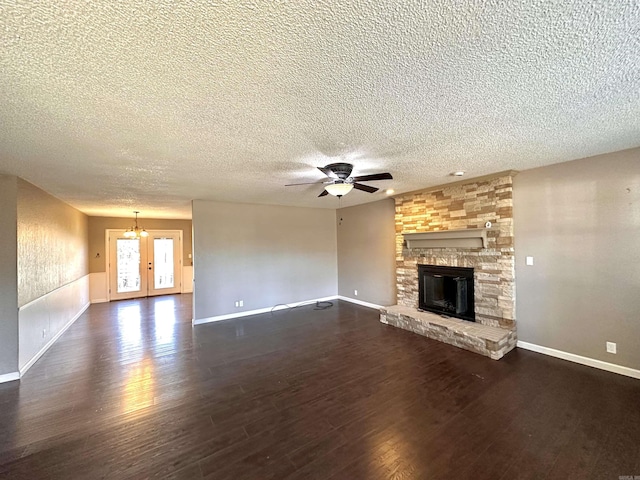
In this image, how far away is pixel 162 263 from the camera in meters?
8.91

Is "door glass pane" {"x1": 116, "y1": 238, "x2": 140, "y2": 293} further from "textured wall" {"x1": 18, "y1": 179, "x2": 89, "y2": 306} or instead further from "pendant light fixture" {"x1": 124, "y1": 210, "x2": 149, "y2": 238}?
"textured wall" {"x1": 18, "y1": 179, "x2": 89, "y2": 306}

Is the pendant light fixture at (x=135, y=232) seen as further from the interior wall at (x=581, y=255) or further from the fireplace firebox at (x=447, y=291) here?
the interior wall at (x=581, y=255)

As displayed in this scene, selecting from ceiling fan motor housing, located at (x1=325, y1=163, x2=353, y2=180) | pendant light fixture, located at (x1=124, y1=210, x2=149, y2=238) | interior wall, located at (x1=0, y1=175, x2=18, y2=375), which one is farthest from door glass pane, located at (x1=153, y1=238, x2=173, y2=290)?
ceiling fan motor housing, located at (x1=325, y1=163, x2=353, y2=180)

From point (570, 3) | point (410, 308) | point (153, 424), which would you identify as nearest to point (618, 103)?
point (570, 3)

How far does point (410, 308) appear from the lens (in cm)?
527

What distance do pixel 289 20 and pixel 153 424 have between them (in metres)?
3.22

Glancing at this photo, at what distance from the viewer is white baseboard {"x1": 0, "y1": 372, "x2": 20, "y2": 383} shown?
10.5 ft

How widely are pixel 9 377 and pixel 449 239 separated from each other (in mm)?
6536

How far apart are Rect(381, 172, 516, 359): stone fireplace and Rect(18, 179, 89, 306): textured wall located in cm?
576

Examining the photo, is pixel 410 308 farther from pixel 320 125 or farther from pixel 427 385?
pixel 320 125

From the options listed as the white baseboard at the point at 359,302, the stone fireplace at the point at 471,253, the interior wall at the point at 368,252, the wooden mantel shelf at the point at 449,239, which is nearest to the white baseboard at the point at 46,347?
the stone fireplace at the point at 471,253

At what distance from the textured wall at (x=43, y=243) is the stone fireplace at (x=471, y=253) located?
5.76 metres

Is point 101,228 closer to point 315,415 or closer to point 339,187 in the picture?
point 339,187

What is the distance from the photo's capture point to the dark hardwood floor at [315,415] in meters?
1.89
